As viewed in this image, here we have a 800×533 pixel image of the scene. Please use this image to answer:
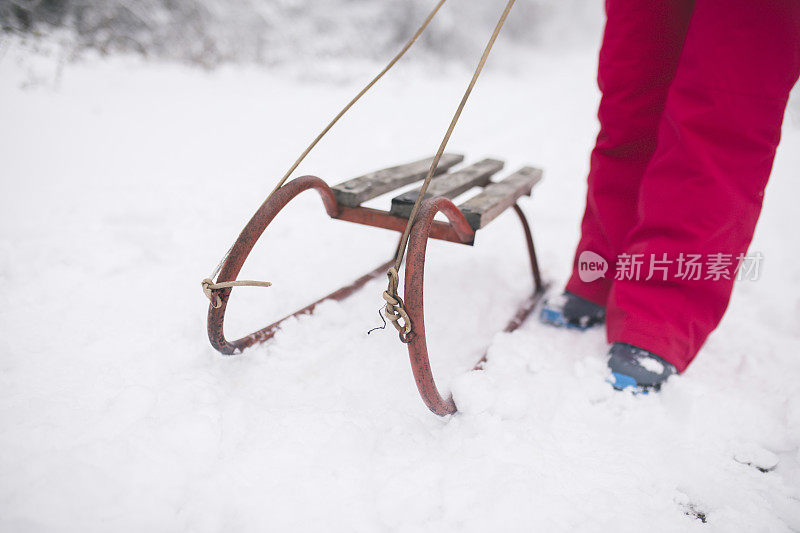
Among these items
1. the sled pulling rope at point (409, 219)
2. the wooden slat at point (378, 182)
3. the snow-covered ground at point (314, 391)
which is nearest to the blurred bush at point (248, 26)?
the snow-covered ground at point (314, 391)

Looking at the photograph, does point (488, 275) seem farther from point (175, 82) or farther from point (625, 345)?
point (175, 82)

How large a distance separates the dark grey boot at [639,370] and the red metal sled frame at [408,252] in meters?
0.42

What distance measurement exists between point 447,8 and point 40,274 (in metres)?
9.39

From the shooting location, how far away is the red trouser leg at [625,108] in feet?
5.12

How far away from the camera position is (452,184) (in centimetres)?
170

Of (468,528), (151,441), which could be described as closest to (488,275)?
(468,528)

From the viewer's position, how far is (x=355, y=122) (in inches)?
177

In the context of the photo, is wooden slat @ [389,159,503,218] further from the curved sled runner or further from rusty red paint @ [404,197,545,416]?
rusty red paint @ [404,197,545,416]

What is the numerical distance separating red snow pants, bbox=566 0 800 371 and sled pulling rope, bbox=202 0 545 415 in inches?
14.7

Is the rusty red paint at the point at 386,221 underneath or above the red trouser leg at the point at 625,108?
underneath

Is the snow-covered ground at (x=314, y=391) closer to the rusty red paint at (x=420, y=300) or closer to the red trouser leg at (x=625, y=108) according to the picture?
the rusty red paint at (x=420, y=300)

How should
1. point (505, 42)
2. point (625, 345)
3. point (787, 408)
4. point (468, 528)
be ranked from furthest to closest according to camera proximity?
point (505, 42) → point (625, 345) → point (787, 408) → point (468, 528)

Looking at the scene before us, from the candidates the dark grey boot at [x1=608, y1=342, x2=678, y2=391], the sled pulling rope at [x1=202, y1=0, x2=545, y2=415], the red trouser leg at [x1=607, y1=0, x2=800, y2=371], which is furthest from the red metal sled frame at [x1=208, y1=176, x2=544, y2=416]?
the red trouser leg at [x1=607, y1=0, x2=800, y2=371]

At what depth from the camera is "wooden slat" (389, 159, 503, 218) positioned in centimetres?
144
